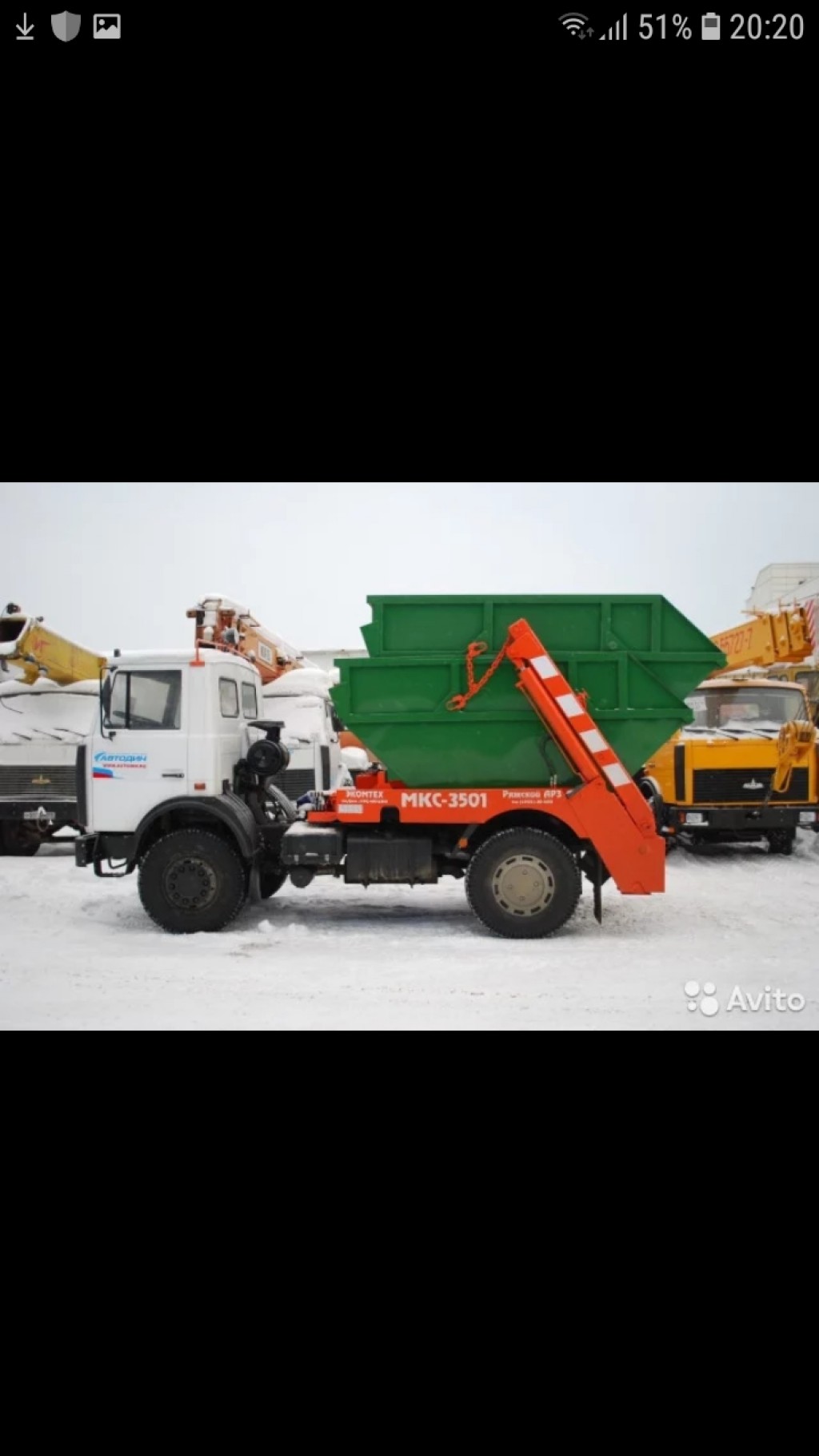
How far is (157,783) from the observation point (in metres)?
5.86

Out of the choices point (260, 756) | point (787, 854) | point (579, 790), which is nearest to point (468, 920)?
point (579, 790)

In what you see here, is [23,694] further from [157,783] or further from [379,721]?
[379,721]

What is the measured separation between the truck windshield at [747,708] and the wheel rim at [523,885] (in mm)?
4454

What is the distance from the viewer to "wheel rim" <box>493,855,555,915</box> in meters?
5.54

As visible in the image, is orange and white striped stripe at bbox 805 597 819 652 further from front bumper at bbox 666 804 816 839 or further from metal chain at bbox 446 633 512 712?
metal chain at bbox 446 633 512 712

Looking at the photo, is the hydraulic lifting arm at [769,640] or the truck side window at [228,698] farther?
the hydraulic lifting arm at [769,640]

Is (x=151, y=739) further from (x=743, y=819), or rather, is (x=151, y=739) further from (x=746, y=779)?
(x=746, y=779)

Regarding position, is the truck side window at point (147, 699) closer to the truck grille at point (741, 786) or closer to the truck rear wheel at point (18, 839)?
the truck rear wheel at point (18, 839)

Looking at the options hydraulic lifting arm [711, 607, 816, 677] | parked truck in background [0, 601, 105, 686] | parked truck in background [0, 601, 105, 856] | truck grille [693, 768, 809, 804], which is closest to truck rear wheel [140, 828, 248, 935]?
parked truck in background [0, 601, 105, 686]

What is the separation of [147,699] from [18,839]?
15.1 ft

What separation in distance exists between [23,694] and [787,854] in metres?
9.00

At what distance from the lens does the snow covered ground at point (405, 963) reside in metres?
3.95

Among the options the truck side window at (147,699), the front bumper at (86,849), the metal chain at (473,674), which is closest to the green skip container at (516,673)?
the metal chain at (473,674)

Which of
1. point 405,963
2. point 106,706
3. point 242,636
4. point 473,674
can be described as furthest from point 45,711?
point 405,963
